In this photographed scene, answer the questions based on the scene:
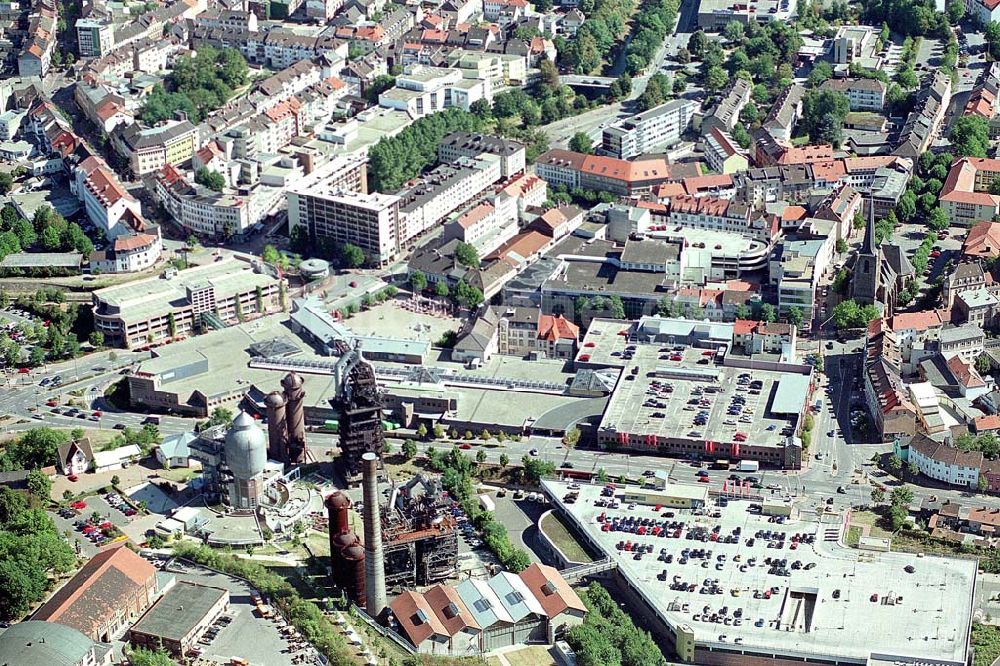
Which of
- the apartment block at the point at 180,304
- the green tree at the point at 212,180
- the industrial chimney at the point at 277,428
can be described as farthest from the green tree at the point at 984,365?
the green tree at the point at 212,180

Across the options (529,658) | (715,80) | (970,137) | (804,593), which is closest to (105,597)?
(529,658)

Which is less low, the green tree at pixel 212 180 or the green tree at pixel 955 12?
the green tree at pixel 955 12

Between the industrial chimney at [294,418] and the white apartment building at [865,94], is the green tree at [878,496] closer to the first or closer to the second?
the industrial chimney at [294,418]

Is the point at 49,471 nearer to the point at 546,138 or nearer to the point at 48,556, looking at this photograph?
the point at 48,556

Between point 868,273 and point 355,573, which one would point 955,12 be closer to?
point 868,273

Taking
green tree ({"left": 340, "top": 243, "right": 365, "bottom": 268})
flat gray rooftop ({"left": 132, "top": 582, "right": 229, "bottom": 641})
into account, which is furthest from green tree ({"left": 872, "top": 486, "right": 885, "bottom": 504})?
green tree ({"left": 340, "top": 243, "right": 365, "bottom": 268})

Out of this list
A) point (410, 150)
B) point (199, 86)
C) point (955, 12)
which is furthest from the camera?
point (955, 12)

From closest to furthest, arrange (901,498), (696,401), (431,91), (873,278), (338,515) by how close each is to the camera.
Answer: (338,515) → (901,498) → (696,401) → (873,278) → (431,91)
